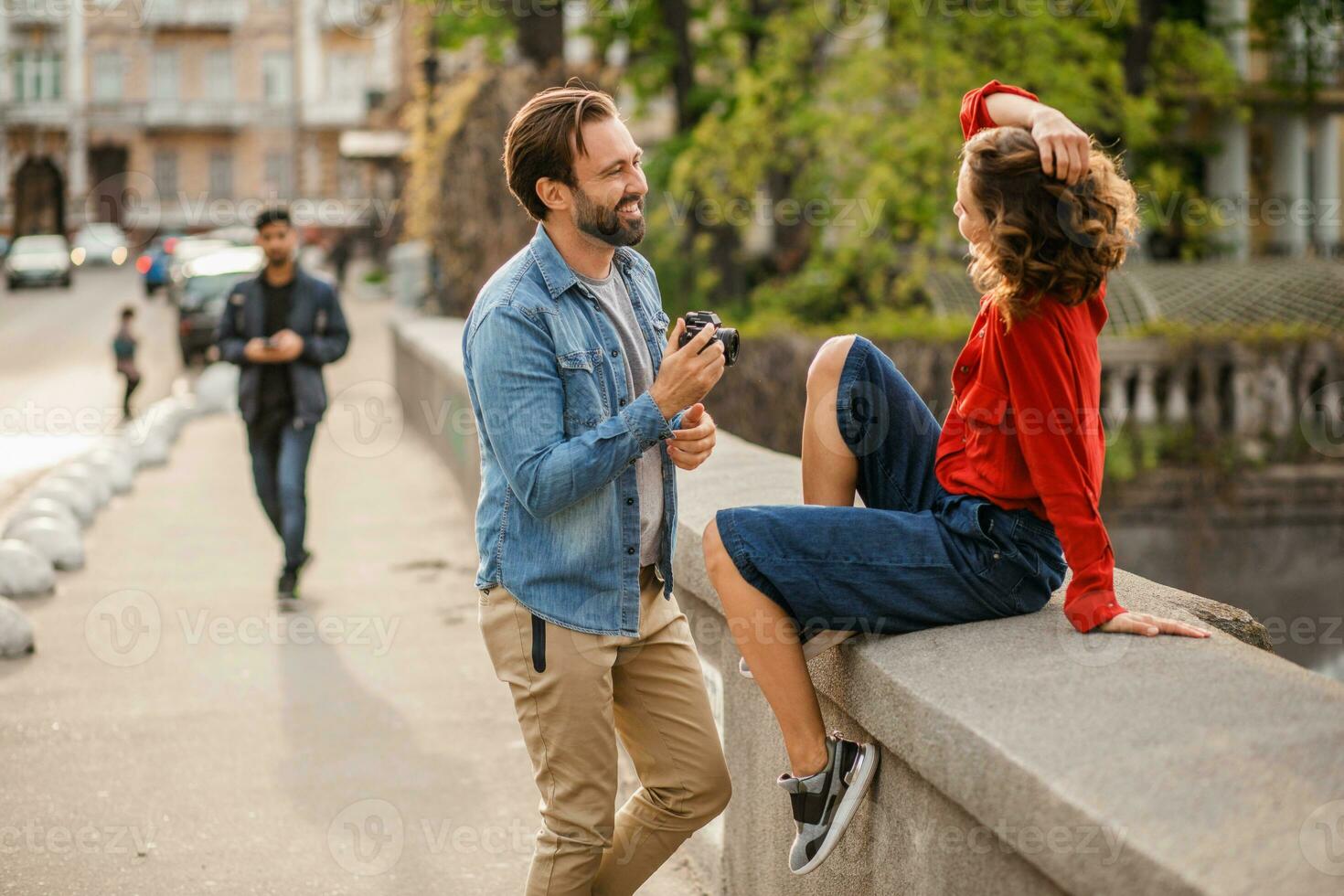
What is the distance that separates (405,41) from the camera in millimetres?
41031

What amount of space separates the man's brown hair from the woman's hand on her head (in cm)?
87

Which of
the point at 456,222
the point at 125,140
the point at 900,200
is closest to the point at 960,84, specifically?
the point at 900,200

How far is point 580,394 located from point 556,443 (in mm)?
156

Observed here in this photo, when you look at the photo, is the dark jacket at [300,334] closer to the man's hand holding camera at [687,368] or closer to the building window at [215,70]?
the man's hand holding camera at [687,368]

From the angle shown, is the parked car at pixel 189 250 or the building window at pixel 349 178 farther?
the building window at pixel 349 178

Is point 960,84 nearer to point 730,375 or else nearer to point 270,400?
point 730,375

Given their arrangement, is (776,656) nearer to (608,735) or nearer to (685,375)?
(608,735)

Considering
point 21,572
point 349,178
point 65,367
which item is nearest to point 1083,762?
point 21,572

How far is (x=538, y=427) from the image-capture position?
3045 millimetres

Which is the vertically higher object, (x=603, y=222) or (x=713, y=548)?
(x=603, y=222)

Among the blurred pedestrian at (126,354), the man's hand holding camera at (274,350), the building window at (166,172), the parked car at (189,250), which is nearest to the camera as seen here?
the man's hand holding camera at (274,350)

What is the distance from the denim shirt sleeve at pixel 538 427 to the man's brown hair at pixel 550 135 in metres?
0.31

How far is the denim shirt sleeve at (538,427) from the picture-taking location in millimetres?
3008

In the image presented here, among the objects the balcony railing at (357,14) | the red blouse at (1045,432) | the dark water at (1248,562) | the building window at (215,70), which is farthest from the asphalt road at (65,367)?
the building window at (215,70)
